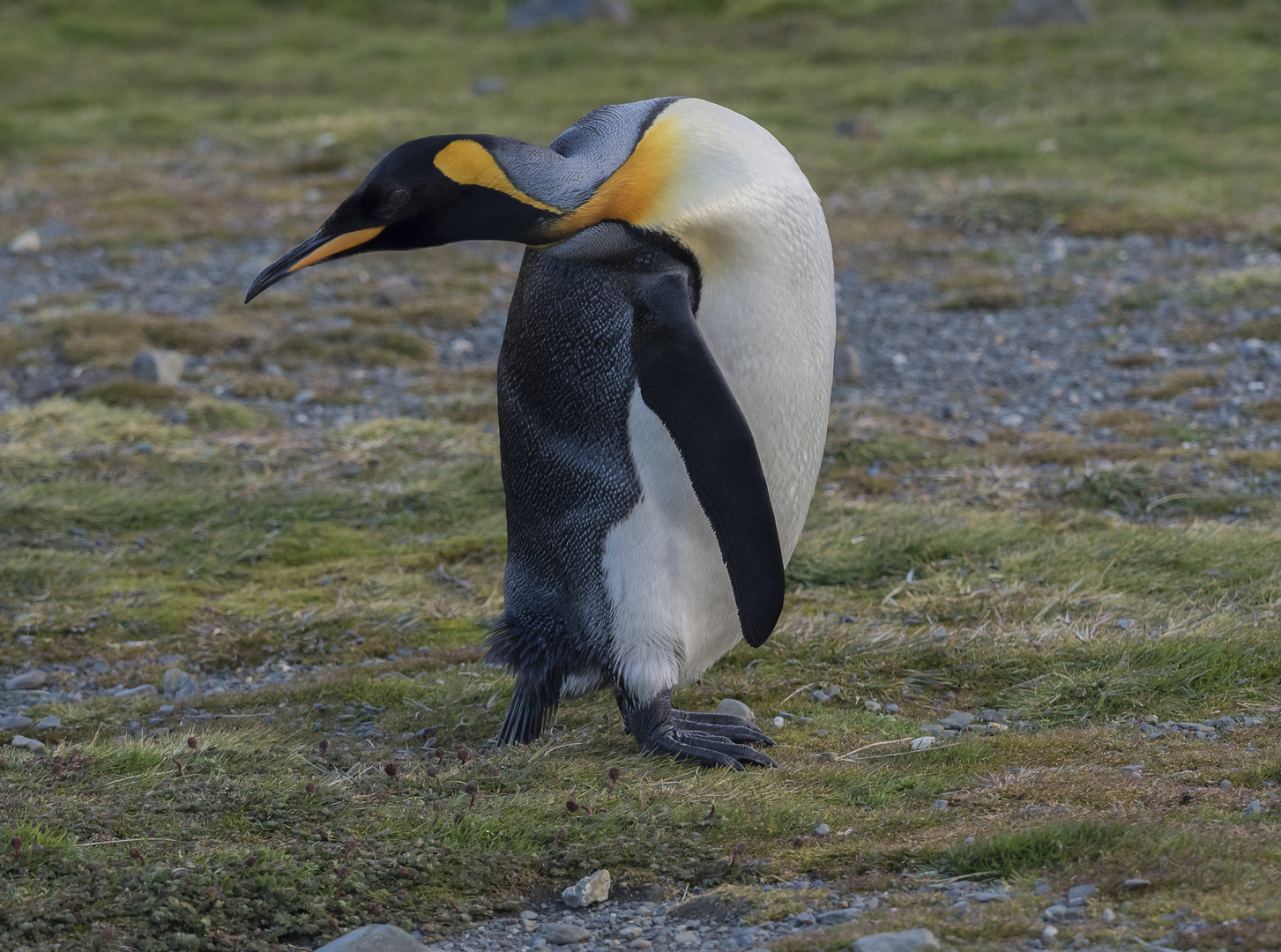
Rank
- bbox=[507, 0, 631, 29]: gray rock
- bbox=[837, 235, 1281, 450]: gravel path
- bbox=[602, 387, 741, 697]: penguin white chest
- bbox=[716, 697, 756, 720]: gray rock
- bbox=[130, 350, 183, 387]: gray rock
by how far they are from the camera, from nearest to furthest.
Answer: bbox=[602, 387, 741, 697]: penguin white chest
bbox=[716, 697, 756, 720]: gray rock
bbox=[837, 235, 1281, 450]: gravel path
bbox=[130, 350, 183, 387]: gray rock
bbox=[507, 0, 631, 29]: gray rock

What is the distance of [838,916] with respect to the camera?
8.26ft

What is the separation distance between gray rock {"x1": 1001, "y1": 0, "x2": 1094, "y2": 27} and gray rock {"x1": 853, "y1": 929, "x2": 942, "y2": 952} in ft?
64.8

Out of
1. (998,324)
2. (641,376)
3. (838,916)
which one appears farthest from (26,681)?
(998,324)

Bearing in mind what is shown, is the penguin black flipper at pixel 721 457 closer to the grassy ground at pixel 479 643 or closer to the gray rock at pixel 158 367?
the grassy ground at pixel 479 643

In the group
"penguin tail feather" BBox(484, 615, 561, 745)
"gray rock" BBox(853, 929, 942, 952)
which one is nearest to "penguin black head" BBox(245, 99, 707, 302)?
"penguin tail feather" BBox(484, 615, 561, 745)

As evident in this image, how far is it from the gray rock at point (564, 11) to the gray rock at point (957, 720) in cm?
2093

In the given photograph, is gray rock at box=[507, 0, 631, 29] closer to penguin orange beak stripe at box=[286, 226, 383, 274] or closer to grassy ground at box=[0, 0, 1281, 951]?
grassy ground at box=[0, 0, 1281, 951]

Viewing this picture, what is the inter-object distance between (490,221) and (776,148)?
87cm

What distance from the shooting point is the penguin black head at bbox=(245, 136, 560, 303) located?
3.17 m

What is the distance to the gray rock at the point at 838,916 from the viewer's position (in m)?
2.50

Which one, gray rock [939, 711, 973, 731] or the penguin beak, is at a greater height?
the penguin beak

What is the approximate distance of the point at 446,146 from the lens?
3.19 meters

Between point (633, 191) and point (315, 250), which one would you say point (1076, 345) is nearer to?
→ point (633, 191)

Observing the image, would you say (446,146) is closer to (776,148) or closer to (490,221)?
(490,221)
